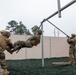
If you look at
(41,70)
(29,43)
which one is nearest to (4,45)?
(29,43)

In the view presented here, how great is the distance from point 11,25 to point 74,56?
38825mm

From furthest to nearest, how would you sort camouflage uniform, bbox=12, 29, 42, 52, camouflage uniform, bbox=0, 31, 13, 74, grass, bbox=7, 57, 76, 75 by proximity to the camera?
grass, bbox=7, 57, 76, 75 → camouflage uniform, bbox=0, 31, 13, 74 → camouflage uniform, bbox=12, 29, 42, 52

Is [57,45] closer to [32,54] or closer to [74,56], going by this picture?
[32,54]

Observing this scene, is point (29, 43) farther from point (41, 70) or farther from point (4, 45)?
point (41, 70)

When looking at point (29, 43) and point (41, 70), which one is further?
point (41, 70)


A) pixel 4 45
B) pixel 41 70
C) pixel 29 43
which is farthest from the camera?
pixel 41 70

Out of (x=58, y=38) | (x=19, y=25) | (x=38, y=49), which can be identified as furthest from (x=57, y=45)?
(x=19, y=25)

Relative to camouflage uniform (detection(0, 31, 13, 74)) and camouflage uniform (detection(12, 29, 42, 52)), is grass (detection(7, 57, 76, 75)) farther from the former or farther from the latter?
camouflage uniform (detection(12, 29, 42, 52))

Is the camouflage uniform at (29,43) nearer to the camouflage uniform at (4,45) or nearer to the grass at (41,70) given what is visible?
the camouflage uniform at (4,45)

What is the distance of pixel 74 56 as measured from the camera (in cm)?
1519

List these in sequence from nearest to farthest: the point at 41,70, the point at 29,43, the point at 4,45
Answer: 1. the point at 29,43
2. the point at 4,45
3. the point at 41,70

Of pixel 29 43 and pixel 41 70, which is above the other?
pixel 29 43

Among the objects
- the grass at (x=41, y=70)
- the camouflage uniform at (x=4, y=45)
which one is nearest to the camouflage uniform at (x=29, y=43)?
the camouflage uniform at (x=4, y=45)

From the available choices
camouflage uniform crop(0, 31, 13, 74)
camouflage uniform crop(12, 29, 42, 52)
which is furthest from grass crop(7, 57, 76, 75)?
camouflage uniform crop(12, 29, 42, 52)
